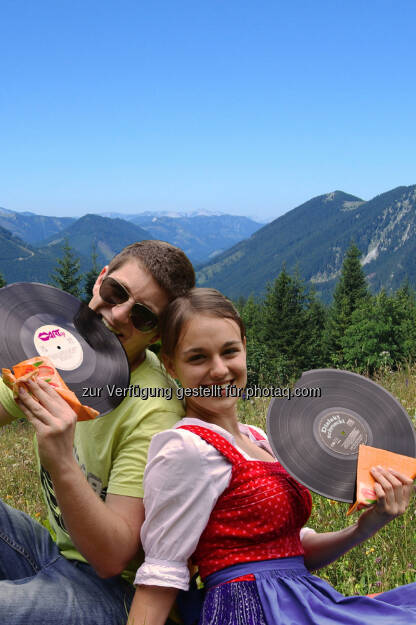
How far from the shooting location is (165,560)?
189 cm

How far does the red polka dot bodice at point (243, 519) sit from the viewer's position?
78.4 inches

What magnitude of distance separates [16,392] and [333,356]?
5923 cm

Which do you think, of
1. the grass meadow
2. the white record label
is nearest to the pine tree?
the grass meadow

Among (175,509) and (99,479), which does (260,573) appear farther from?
(99,479)

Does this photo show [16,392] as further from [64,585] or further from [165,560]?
[64,585]

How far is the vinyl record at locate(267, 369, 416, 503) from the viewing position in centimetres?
204

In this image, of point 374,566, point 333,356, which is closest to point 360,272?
point 333,356

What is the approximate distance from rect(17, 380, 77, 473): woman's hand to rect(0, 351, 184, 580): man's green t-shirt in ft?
0.80

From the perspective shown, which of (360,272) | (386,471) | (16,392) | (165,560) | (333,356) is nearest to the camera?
(16,392)

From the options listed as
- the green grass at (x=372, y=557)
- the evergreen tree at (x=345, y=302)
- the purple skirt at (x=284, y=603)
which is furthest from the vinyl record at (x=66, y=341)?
the evergreen tree at (x=345, y=302)

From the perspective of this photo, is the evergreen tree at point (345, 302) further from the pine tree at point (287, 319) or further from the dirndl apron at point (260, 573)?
the dirndl apron at point (260, 573)

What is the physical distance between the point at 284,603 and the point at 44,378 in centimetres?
116

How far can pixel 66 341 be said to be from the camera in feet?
6.96

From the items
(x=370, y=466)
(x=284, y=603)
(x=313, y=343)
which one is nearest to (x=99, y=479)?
(x=284, y=603)
